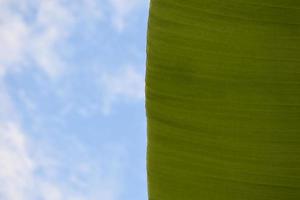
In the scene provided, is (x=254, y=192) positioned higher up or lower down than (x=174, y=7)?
lower down

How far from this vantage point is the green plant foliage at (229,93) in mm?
652

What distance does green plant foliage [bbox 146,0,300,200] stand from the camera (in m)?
0.65

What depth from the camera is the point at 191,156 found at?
2.29ft

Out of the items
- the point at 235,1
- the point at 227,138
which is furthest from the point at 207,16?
the point at 227,138

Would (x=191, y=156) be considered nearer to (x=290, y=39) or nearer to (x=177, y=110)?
(x=177, y=110)

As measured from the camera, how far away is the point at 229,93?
0.67 meters

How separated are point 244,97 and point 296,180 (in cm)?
11

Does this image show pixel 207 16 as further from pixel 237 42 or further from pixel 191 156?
pixel 191 156

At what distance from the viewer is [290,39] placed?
646 millimetres

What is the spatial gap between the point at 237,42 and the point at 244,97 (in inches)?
2.4

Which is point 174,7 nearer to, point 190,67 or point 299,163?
point 190,67

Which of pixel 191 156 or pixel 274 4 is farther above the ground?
pixel 274 4

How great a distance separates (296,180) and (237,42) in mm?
167

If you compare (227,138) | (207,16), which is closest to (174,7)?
(207,16)
